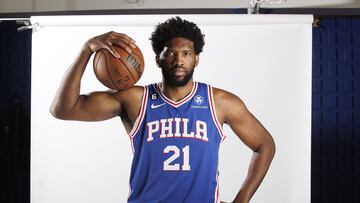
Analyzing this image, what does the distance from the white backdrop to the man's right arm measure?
6 cm

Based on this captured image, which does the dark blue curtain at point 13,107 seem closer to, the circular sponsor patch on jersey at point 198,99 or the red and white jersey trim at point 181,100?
the red and white jersey trim at point 181,100

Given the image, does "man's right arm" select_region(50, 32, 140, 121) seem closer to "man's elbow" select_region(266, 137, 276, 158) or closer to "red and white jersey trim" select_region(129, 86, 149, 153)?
"red and white jersey trim" select_region(129, 86, 149, 153)

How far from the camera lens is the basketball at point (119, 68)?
1849 mm

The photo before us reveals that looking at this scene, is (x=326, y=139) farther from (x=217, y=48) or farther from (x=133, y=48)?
(x=133, y=48)

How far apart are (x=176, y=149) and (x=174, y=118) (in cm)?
15

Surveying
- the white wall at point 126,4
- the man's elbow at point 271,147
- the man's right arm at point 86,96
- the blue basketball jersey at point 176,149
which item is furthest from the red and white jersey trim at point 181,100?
the white wall at point 126,4

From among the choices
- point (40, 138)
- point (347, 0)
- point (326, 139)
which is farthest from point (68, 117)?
point (347, 0)

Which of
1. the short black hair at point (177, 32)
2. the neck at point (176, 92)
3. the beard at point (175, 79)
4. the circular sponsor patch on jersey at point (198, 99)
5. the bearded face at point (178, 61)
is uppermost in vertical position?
the short black hair at point (177, 32)

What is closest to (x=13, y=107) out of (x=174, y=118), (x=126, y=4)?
(x=126, y=4)

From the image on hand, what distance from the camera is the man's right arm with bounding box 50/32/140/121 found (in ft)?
6.35

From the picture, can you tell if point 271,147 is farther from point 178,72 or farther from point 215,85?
point 178,72

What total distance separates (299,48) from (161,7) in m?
0.87

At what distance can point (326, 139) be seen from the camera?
7.61 feet

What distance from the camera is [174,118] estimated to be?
1.96 m
